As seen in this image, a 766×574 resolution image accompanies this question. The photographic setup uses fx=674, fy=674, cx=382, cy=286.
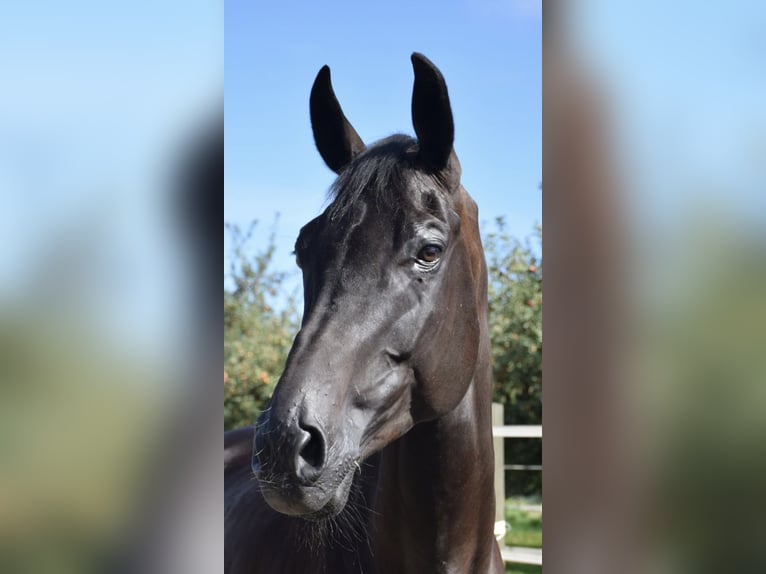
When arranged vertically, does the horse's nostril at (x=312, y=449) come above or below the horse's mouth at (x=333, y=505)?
above

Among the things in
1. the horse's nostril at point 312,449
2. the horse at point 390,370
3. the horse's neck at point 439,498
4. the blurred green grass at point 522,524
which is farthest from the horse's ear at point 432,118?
the blurred green grass at point 522,524

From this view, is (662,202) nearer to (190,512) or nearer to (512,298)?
(190,512)

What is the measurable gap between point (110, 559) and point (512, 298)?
6817 millimetres

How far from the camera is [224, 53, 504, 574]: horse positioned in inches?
57.4

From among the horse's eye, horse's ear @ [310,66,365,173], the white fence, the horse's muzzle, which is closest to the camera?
the horse's muzzle

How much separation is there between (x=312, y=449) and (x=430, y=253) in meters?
0.60

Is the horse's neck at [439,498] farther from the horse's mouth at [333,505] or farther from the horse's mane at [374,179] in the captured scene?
the horse's mane at [374,179]

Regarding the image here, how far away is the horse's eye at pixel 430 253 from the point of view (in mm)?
1737

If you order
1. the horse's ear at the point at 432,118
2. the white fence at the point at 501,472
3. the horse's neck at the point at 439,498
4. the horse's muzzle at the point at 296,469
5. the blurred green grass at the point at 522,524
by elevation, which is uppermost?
the horse's ear at the point at 432,118

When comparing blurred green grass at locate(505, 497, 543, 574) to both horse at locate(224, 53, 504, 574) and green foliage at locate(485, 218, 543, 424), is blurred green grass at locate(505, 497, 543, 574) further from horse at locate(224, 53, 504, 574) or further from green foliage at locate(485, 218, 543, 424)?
horse at locate(224, 53, 504, 574)

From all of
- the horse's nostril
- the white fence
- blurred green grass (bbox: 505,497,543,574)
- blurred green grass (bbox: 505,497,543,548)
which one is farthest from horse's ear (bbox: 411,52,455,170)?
blurred green grass (bbox: 505,497,543,548)

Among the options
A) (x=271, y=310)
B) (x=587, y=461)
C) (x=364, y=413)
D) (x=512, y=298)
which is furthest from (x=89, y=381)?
(x=271, y=310)

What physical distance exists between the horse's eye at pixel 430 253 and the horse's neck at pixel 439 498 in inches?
17.2

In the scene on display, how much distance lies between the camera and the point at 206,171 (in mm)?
775
